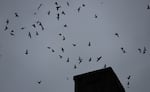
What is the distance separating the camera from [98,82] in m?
25.8

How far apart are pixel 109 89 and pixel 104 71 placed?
51.3 inches

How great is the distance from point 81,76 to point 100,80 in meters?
1.32

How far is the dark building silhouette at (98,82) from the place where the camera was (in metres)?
25.6

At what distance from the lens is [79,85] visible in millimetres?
25891

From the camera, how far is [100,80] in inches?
1017

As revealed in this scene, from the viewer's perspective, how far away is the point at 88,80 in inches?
1017

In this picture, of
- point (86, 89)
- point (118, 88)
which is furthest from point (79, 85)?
point (118, 88)

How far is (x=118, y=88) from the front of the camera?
25484 mm

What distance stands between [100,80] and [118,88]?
4.36 feet

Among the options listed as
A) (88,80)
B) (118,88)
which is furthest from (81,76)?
(118,88)

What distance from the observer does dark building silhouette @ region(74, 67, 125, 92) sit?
25578mm

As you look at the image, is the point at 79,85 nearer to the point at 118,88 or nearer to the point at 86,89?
the point at 86,89

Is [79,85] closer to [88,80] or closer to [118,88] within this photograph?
[88,80]

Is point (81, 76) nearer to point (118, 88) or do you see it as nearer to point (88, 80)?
point (88, 80)
